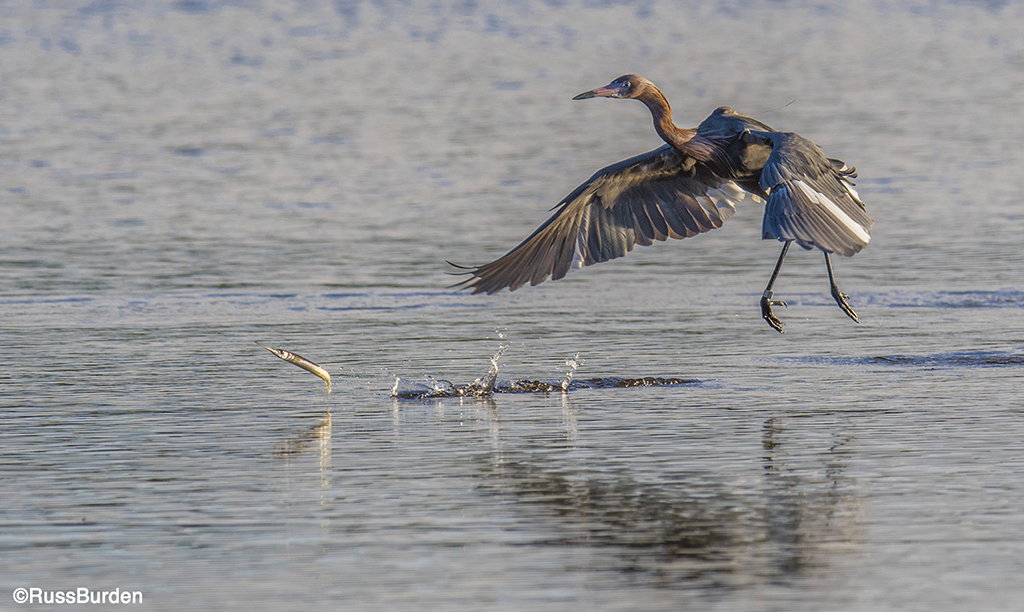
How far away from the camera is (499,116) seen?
2566 cm

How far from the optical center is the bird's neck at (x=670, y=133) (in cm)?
1132

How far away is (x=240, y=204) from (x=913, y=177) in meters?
7.32

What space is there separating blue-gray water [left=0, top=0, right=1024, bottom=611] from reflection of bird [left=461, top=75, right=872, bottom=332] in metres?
0.62

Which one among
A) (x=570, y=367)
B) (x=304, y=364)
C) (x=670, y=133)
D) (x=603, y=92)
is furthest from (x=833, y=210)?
(x=304, y=364)

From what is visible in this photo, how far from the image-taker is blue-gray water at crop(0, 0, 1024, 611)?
6645 mm

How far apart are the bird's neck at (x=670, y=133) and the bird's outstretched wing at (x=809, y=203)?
74 cm

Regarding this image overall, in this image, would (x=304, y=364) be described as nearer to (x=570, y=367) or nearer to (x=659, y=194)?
(x=570, y=367)

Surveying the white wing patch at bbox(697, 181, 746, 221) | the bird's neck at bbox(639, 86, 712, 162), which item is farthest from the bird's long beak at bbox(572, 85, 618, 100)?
the white wing patch at bbox(697, 181, 746, 221)

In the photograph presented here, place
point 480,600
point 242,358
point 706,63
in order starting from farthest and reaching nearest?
point 706,63, point 242,358, point 480,600

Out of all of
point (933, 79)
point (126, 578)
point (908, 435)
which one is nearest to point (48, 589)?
point (126, 578)

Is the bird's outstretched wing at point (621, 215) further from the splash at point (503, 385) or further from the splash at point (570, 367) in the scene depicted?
the splash at point (503, 385)

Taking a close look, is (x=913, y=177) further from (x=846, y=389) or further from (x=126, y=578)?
(x=126, y=578)

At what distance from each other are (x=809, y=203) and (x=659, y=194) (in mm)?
1955

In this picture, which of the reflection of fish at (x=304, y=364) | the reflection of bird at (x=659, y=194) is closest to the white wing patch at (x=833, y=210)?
the reflection of bird at (x=659, y=194)
